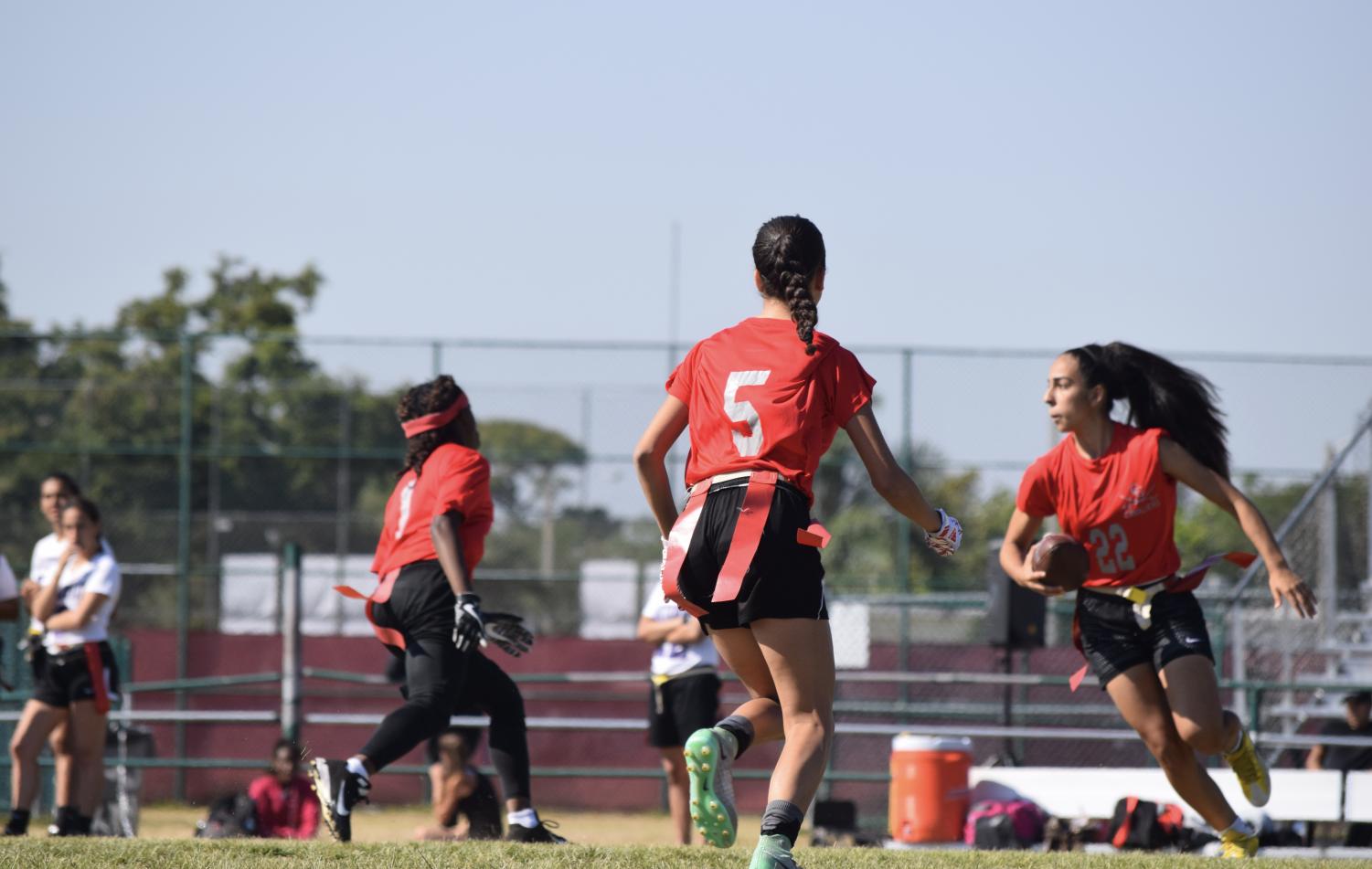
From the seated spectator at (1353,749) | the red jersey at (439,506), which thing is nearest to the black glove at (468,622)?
the red jersey at (439,506)

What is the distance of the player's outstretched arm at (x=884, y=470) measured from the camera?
4.55 meters

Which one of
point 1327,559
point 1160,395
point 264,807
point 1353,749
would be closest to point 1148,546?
point 1160,395

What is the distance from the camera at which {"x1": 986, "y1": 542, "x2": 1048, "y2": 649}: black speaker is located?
11.6 m

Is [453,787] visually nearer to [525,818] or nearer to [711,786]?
[525,818]

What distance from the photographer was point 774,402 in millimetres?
4547

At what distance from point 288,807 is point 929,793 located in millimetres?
4017

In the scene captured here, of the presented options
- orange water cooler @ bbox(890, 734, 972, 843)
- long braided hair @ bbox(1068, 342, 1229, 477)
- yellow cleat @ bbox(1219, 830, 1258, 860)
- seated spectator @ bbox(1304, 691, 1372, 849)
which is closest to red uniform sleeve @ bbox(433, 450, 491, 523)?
long braided hair @ bbox(1068, 342, 1229, 477)

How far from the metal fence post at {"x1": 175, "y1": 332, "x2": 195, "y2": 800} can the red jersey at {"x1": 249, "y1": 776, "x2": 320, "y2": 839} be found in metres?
5.73

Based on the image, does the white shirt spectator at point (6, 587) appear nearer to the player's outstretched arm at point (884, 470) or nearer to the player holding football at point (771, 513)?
the player holding football at point (771, 513)

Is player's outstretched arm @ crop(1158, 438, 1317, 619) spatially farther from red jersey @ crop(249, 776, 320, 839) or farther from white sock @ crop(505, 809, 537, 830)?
red jersey @ crop(249, 776, 320, 839)

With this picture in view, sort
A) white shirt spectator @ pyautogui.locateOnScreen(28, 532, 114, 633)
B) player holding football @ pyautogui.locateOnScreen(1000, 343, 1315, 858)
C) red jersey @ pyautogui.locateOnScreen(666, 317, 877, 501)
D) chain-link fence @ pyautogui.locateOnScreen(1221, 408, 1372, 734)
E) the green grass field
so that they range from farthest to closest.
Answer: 1. chain-link fence @ pyautogui.locateOnScreen(1221, 408, 1372, 734)
2. white shirt spectator @ pyautogui.locateOnScreen(28, 532, 114, 633)
3. player holding football @ pyautogui.locateOnScreen(1000, 343, 1315, 858)
4. the green grass field
5. red jersey @ pyautogui.locateOnScreen(666, 317, 877, 501)

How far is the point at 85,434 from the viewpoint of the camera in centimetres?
1694

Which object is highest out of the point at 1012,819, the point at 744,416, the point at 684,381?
the point at 684,381

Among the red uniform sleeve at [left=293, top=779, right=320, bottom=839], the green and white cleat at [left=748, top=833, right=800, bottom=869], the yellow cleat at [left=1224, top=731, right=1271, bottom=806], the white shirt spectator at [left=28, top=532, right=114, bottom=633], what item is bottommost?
the red uniform sleeve at [left=293, top=779, right=320, bottom=839]
